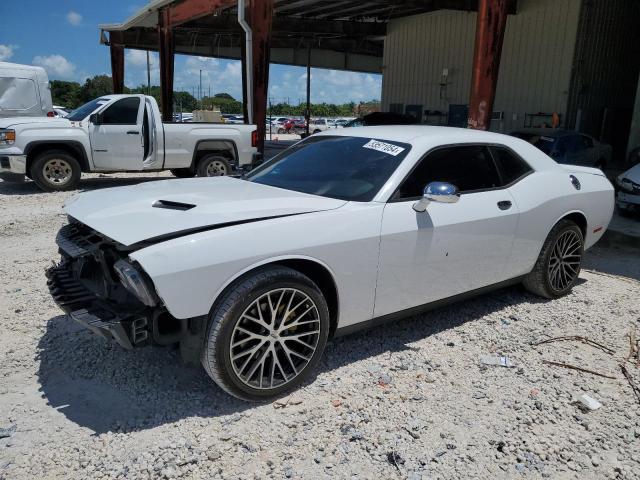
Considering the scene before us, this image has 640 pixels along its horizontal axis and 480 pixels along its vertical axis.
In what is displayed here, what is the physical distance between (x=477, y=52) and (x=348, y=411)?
10.3 meters

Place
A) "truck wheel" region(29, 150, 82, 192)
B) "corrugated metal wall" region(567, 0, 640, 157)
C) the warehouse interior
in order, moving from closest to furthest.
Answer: "truck wheel" region(29, 150, 82, 192)
the warehouse interior
"corrugated metal wall" region(567, 0, 640, 157)

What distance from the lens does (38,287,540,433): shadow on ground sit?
296 centimetres

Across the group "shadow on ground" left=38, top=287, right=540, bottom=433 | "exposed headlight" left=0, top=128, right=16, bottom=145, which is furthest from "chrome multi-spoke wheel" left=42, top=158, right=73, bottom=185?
"shadow on ground" left=38, top=287, right=540, bottom=433

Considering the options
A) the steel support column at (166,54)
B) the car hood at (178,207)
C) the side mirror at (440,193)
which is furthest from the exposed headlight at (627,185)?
the steel support column at (166,54)

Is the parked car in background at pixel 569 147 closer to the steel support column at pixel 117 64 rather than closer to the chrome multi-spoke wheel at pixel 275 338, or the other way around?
the chrome multi-spoke wheel at pixel 275 338

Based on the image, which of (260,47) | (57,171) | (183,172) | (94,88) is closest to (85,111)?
(57,171)

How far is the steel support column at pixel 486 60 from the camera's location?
11250 mm

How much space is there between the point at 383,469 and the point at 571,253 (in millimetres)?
3222

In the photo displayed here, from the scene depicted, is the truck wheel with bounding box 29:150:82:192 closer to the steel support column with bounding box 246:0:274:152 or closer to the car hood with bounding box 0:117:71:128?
the car hood with bounding box 0:117:71:128

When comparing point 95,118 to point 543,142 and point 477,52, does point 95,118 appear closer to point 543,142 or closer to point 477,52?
point 477,52

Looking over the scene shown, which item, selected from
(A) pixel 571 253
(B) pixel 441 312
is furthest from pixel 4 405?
(A) pixel 571 253

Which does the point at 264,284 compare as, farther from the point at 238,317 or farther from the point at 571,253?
the point at 571,253

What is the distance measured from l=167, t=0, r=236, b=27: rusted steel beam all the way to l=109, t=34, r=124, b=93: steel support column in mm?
7274

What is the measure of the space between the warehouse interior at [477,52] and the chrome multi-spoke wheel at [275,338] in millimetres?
9289
